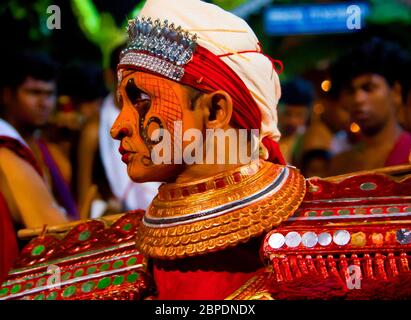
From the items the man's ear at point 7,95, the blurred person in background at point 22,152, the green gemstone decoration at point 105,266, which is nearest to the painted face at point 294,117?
the blurred person in background at point 22,152

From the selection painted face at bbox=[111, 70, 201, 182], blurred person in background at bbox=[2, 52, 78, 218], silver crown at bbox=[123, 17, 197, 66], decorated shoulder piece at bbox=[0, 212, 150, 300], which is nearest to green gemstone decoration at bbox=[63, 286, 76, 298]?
decorated shoulder piece at bbox=[0, 212, 150, 300]

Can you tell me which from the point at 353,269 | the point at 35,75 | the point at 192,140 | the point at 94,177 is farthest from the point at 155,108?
the point at 94,177

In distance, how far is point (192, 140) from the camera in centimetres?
265

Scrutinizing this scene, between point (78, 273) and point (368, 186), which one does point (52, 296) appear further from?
point (368, 186)

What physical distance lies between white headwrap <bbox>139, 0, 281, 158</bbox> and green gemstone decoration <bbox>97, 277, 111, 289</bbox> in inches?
23.9

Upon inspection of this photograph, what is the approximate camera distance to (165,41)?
2646 mm

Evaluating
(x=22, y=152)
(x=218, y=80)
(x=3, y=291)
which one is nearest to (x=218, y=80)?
(x=218, y=80)

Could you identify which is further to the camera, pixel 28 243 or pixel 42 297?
pixel 28 243

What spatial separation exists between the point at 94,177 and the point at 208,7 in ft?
10.0

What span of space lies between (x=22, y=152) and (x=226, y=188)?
143 centimetres

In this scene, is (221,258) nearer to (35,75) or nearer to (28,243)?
(28,243)

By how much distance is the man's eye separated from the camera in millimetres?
2686
